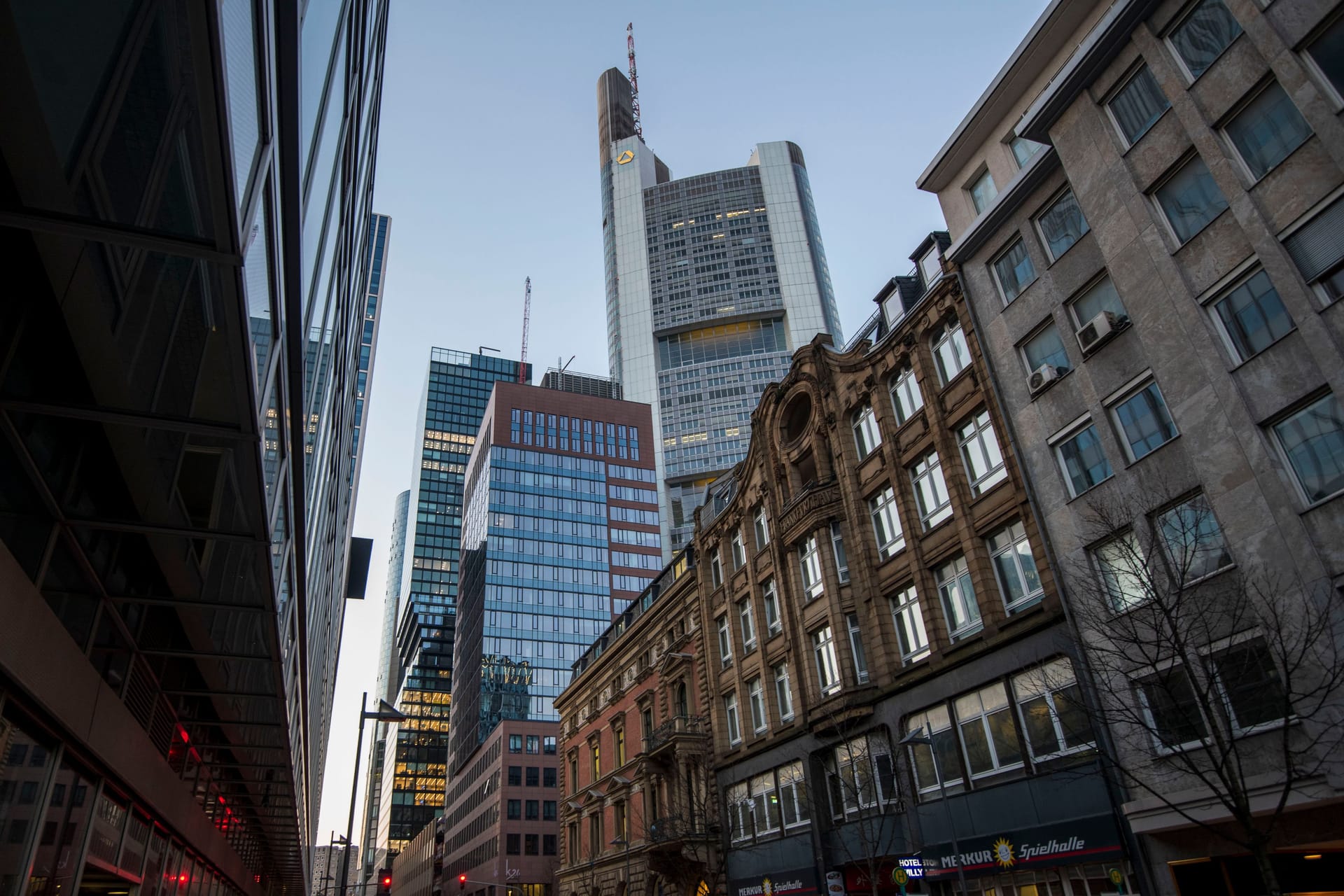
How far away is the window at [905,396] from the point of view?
27.3 metres

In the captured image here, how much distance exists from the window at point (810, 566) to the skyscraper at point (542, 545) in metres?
73.6

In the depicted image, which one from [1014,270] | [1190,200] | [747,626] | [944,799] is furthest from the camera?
[747,626]

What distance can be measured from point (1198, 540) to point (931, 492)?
32.2ft

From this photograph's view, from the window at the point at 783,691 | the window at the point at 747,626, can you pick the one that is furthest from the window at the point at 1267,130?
the window at the point at 747,626

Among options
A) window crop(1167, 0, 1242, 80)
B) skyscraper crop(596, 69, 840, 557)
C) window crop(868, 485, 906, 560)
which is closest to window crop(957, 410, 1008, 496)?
window crop(868, 485, 906, 560)

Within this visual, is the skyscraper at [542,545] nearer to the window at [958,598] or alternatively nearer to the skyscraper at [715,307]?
the skyscraper at [715,307]

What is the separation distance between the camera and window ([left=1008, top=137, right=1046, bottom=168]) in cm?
2420

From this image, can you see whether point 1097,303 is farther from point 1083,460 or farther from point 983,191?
point 983,191

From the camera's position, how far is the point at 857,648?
28641mm

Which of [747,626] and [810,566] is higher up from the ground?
[810,566]

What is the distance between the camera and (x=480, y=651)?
10381 centimetres

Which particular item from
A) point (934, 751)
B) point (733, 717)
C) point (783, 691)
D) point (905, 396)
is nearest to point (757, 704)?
point (733, 717)

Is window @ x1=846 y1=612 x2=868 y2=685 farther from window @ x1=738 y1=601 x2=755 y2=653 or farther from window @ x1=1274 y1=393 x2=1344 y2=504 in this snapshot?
window @ x1=1274 y1=393 x2=1344 y2=504

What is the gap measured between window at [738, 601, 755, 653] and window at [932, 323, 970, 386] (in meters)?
13.8
